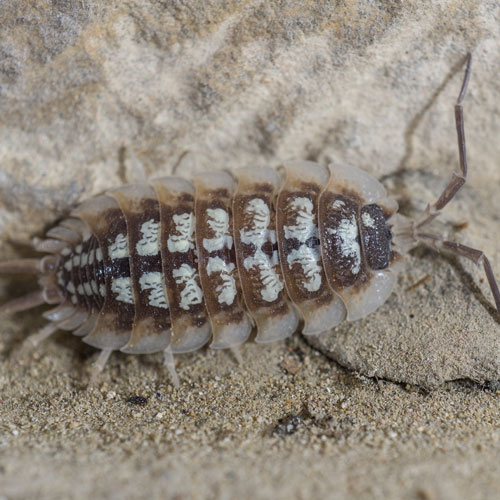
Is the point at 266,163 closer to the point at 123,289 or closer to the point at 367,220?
the point at 367,220

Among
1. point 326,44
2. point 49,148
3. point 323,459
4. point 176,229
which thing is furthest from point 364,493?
point 49,148

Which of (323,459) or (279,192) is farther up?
(279,192)

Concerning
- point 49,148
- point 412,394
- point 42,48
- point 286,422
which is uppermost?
point 42,48

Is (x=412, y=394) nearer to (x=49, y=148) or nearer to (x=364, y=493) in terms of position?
(x=364, y=493)

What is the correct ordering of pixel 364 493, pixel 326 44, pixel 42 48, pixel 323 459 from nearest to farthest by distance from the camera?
1. pixel 364 493
2. pixel 323 459
3. pixel 42 48
4. pixel 326 44

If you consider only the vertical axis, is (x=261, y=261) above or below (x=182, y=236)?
below

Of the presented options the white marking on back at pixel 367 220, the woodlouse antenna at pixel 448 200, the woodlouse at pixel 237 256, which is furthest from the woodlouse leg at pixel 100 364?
the woodlouse antenna at pixel 448 200

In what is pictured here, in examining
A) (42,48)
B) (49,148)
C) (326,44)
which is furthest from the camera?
(49,148)

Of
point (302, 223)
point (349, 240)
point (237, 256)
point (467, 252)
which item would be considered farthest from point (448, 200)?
point (237, 256)
